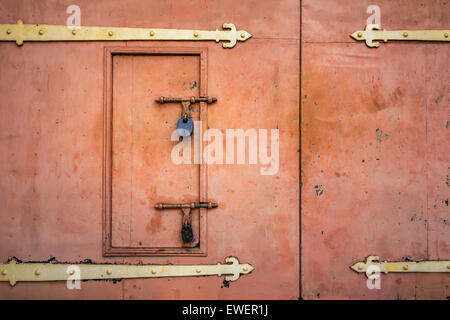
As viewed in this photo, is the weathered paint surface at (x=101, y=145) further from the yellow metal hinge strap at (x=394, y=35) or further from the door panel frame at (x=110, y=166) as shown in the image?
the yellow metal hinge strap at (x=394, y=35)

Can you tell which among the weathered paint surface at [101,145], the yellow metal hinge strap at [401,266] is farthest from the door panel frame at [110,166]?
the yellow metal hinge strap at [401,266]

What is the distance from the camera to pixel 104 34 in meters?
1.39

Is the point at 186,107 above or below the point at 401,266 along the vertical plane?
above

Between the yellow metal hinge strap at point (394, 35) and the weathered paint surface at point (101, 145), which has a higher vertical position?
the yellow metal hinge strap at point (394, 35)

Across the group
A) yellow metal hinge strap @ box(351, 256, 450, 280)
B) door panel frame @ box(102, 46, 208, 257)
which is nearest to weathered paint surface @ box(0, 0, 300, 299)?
door panel frame @ box(102, 46, 208, 257)

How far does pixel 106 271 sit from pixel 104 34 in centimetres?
110

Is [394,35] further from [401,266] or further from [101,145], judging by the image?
[101,145]

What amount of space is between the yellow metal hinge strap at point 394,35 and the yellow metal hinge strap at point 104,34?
0.54 meters

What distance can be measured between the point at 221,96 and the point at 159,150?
39 cm

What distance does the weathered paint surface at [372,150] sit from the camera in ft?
4.61

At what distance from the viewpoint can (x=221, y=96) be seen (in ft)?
4.62

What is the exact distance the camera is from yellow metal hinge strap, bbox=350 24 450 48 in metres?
1.40

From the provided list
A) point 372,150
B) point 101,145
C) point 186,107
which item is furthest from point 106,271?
point 372,150

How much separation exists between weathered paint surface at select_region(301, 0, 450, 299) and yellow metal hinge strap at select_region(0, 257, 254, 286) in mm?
355
